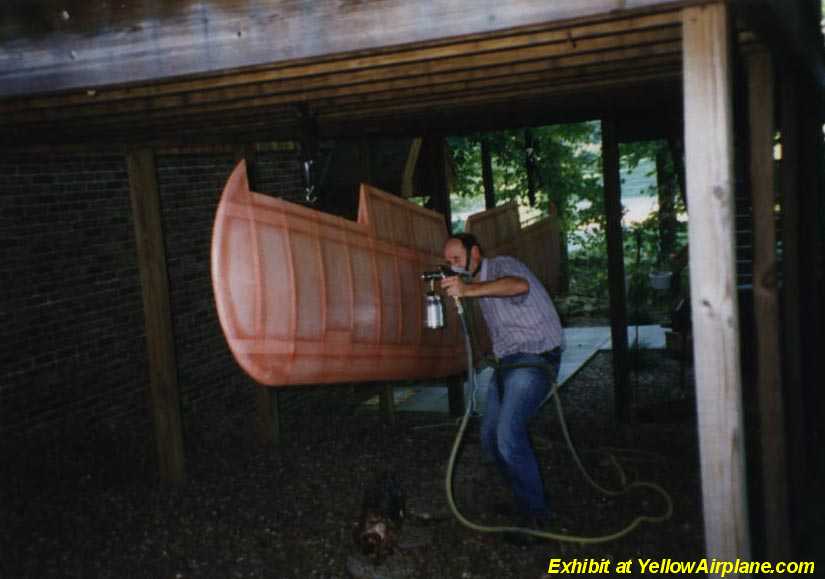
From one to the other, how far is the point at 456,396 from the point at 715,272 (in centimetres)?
532

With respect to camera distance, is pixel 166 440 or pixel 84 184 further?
pixel 84 184

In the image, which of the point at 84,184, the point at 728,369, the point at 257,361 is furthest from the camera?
the point at 84,184

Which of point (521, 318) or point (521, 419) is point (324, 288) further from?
point (521, 419)

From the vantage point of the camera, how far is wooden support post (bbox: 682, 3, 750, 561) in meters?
2.51

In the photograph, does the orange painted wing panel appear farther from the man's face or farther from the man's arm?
the man's arm

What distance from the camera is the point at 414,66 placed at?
3623 millimetres

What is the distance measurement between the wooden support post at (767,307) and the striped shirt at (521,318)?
1302 millimetres

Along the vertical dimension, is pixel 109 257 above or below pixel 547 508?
above

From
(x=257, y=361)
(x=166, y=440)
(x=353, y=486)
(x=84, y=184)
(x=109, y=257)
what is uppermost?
(x=84, y=184)

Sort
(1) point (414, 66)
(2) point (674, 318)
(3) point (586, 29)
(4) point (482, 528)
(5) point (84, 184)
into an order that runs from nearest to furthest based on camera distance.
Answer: (3) point (586, 29) → (1) point (414, 66) → (4) point (482, 528) → (5) point (84, 184) → (2) point (674, 318)

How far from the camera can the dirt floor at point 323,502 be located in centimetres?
479

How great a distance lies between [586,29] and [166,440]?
4.66 meters

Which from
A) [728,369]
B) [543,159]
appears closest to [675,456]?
[728,369]

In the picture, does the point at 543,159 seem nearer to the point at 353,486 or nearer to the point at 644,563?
the point at 353,486
